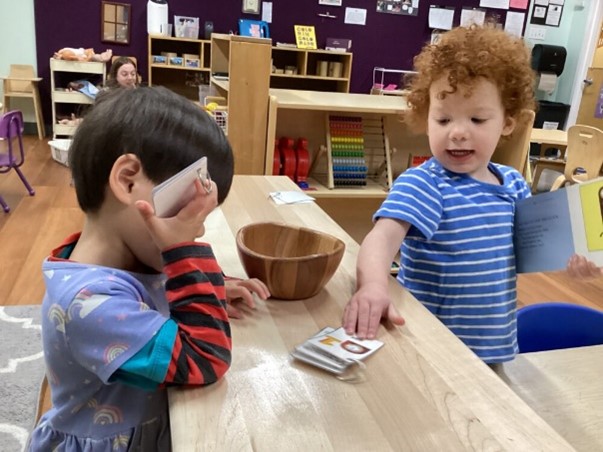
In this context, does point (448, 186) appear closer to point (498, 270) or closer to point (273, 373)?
point (498, 270)

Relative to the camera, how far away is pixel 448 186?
118 centimetres

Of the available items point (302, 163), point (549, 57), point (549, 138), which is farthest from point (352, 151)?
point (549, 57)

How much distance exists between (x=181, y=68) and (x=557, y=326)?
19.1ft

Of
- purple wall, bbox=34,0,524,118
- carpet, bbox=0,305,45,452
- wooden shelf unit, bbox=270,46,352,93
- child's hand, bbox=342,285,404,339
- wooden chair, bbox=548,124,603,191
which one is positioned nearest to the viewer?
child's hand, bbox=342,285,404,339

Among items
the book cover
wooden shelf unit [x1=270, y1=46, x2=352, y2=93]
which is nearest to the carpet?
the book cover

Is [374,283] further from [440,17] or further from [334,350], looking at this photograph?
[440,17]

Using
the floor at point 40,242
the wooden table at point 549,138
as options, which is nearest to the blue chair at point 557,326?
the floor at point 40,242

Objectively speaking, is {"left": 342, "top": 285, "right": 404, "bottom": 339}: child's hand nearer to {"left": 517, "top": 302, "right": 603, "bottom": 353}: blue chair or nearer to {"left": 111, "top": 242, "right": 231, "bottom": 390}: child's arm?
{"left": 111, "top": 242, "right": 231, "bottom": 390}: child's arm

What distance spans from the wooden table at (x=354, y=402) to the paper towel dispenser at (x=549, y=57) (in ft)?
23.5

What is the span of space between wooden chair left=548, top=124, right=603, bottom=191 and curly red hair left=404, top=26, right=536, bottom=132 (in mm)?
3144

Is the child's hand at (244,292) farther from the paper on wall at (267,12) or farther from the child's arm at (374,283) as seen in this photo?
the paper on wall at (267,12)

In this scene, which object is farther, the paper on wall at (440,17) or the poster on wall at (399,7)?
the paper on wall at (440,17)

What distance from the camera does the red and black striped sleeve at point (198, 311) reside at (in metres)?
0.69

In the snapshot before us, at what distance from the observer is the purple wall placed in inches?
257
